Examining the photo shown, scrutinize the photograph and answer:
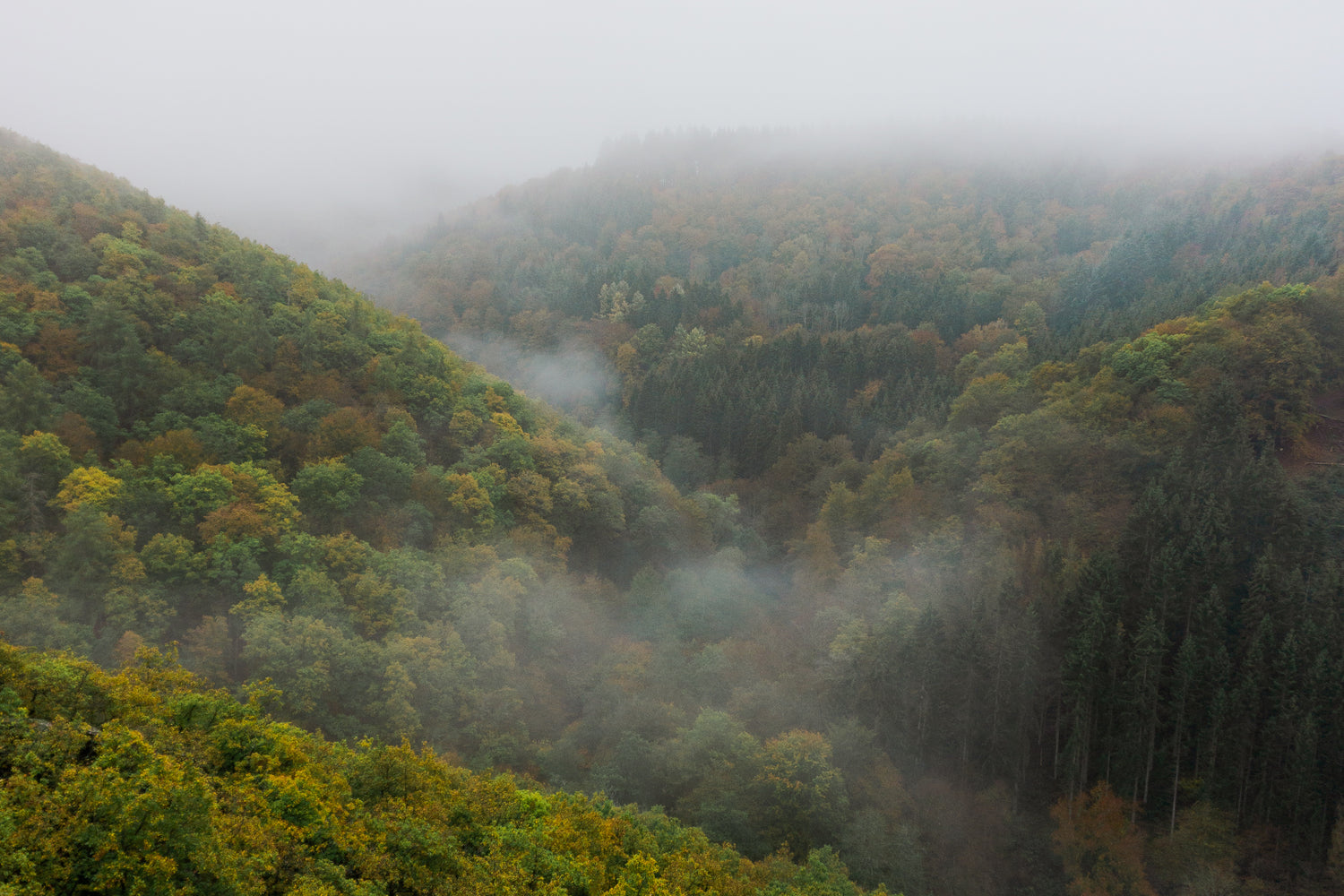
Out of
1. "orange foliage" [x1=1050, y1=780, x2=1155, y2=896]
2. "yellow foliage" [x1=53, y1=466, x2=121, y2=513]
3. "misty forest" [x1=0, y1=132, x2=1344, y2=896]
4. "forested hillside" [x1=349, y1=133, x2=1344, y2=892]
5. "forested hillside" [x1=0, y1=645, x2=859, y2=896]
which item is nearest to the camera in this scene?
"forested hillside" [x1=0, y1=645, x2=859, y2=896]

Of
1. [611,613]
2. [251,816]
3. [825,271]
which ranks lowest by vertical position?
[611,613]

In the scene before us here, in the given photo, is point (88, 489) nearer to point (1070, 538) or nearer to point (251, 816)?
point (251, 816)

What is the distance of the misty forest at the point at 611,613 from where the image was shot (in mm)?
21734

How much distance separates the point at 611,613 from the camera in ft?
191

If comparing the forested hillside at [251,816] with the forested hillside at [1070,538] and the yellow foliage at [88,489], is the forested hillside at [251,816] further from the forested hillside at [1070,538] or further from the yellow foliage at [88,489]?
the yellow foliage at [88,489]

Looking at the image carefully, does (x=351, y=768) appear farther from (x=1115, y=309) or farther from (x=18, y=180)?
(x=1115, y=309)

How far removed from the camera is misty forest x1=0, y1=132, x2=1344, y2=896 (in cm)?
2173

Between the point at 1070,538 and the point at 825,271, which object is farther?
the point at 825,271

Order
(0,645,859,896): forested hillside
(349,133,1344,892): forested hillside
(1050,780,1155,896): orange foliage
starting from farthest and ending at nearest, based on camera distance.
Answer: (349,133,1344,892): forested hillside < (1050,780,1155,896): orange foliage < (0,645,859,896): forested hillside

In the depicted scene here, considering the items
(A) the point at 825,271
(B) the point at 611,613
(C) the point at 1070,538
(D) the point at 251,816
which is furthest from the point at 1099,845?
(A) the point at 825,271

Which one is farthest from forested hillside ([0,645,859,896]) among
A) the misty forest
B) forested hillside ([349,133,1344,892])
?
forested hillside ([349,133,1344,892])

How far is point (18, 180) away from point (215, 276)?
14.9 meters

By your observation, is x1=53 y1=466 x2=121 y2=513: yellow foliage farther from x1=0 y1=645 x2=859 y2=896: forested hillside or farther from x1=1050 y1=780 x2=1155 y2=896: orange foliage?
x1=1050 y1=780 x2=1155 y2=896: orange foliage

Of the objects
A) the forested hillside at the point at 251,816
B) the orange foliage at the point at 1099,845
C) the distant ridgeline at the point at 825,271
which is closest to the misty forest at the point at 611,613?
the forested hillside at the point at 251,816
